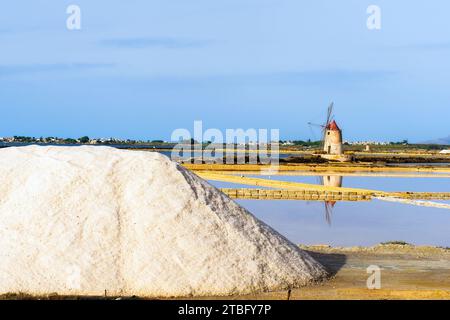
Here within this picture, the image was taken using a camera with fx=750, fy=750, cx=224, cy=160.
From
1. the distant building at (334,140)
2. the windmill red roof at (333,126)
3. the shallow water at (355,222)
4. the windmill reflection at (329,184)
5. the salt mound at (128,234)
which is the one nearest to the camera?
the salt mound at (128,234)

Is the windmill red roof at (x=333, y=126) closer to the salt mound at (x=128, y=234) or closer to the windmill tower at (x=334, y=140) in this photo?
the windmill tower at (x=334, y=140)

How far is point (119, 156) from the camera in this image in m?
10.2

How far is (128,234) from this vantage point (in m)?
9.11

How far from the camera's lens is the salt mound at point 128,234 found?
28.6 ft

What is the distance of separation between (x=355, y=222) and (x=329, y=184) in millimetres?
13612

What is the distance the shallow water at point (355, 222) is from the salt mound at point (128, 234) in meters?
6.13

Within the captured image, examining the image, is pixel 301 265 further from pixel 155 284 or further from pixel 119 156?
pixel 119 156

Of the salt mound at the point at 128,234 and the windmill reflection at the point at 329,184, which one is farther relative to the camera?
the windmill reflection at the point at 329,184

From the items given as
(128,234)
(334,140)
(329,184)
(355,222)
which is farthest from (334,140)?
(128,234)

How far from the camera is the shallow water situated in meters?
16.4

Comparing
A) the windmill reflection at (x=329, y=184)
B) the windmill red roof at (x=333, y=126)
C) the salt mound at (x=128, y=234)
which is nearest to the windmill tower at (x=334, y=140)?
the windmill red roof at (x=333, y=126)

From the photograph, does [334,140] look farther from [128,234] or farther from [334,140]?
[128,234]
